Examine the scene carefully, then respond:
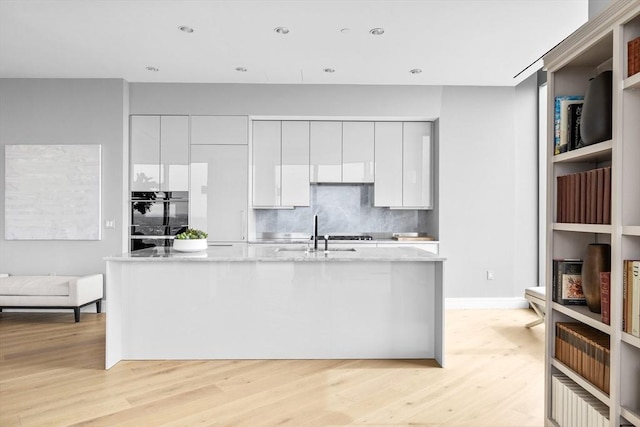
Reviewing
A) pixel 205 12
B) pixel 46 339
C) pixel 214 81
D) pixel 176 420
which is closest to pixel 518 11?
pixel 205 12

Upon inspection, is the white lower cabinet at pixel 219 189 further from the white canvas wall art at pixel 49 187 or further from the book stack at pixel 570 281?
the book stack at pixel 570 281

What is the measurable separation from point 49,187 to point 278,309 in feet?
11.2

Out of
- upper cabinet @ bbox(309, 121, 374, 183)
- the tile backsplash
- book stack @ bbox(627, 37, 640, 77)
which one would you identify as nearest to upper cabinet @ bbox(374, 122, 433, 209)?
upper cabinet @ bbox(309, 121, 374, 183)

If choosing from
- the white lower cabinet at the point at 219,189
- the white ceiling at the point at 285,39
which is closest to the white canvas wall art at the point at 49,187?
the white ceiling at the point at 285,39

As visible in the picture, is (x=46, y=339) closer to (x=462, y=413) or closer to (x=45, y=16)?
(x=45, y=16)

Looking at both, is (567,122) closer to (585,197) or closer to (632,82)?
(585,197)

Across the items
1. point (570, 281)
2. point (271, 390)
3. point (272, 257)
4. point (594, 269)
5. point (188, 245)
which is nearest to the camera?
point (594, 269)

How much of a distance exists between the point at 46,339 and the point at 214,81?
316cm

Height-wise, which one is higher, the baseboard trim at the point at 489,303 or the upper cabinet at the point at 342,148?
the upper cabinet at the point at 342,148

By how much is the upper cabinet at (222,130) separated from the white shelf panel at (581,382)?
409 centimetres

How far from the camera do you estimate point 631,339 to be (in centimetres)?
157

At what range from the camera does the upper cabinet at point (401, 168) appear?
5484 millimetres

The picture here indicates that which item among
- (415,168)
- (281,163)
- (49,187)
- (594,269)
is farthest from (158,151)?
(594,269)

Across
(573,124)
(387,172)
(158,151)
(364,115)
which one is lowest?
(573,124)
